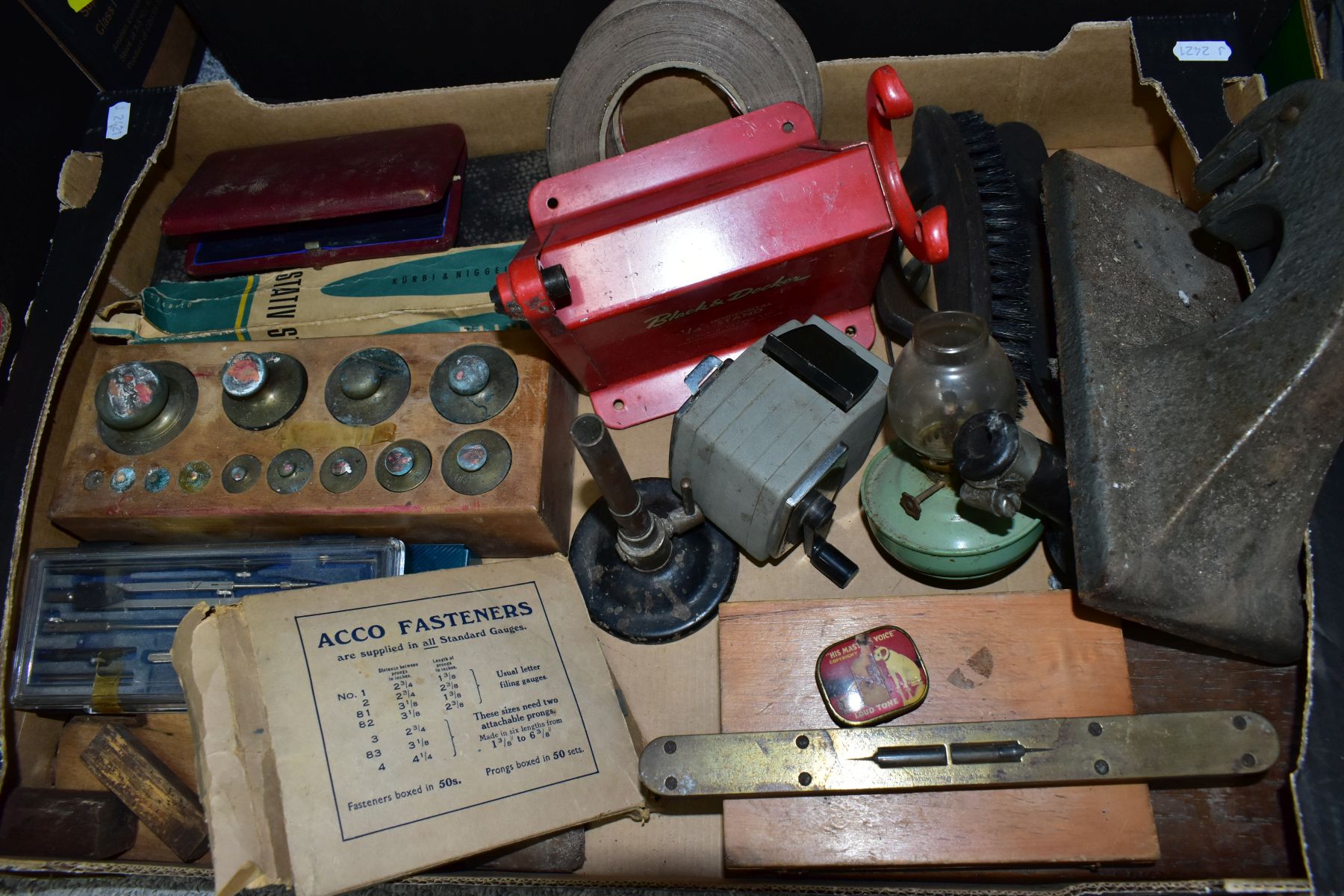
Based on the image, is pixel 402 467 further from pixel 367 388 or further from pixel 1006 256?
pixel 1006 256

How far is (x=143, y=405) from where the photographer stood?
1.12 meters

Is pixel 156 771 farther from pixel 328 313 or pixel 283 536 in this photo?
pixel 328 313

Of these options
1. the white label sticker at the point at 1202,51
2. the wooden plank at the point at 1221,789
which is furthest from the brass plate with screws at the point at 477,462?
the white label sticker at the point at 1202,51

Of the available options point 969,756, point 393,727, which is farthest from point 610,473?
point 969,756

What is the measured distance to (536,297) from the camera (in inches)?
39.3

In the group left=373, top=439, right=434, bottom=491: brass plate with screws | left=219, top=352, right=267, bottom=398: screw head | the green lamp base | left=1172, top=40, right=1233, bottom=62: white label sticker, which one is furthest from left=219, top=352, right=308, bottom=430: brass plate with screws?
left=1172, top=40, right=1233, bottom=62: white label sticker

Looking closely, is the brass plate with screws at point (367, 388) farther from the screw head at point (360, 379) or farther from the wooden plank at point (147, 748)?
the wooden plank at point (147, 748)

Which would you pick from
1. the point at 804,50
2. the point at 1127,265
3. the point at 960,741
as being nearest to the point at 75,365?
the point at 804,50

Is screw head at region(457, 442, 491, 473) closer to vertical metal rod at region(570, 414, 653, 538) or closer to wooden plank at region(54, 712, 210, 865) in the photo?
vertical metal rod at region(570, 414, 653, 538)

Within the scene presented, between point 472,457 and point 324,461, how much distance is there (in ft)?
0.63

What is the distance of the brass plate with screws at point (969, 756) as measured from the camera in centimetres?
88

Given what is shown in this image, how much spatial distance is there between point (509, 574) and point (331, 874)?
35 cm

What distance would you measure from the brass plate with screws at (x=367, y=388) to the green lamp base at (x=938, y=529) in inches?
23.4

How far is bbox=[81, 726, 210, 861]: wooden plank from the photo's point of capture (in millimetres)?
1068
